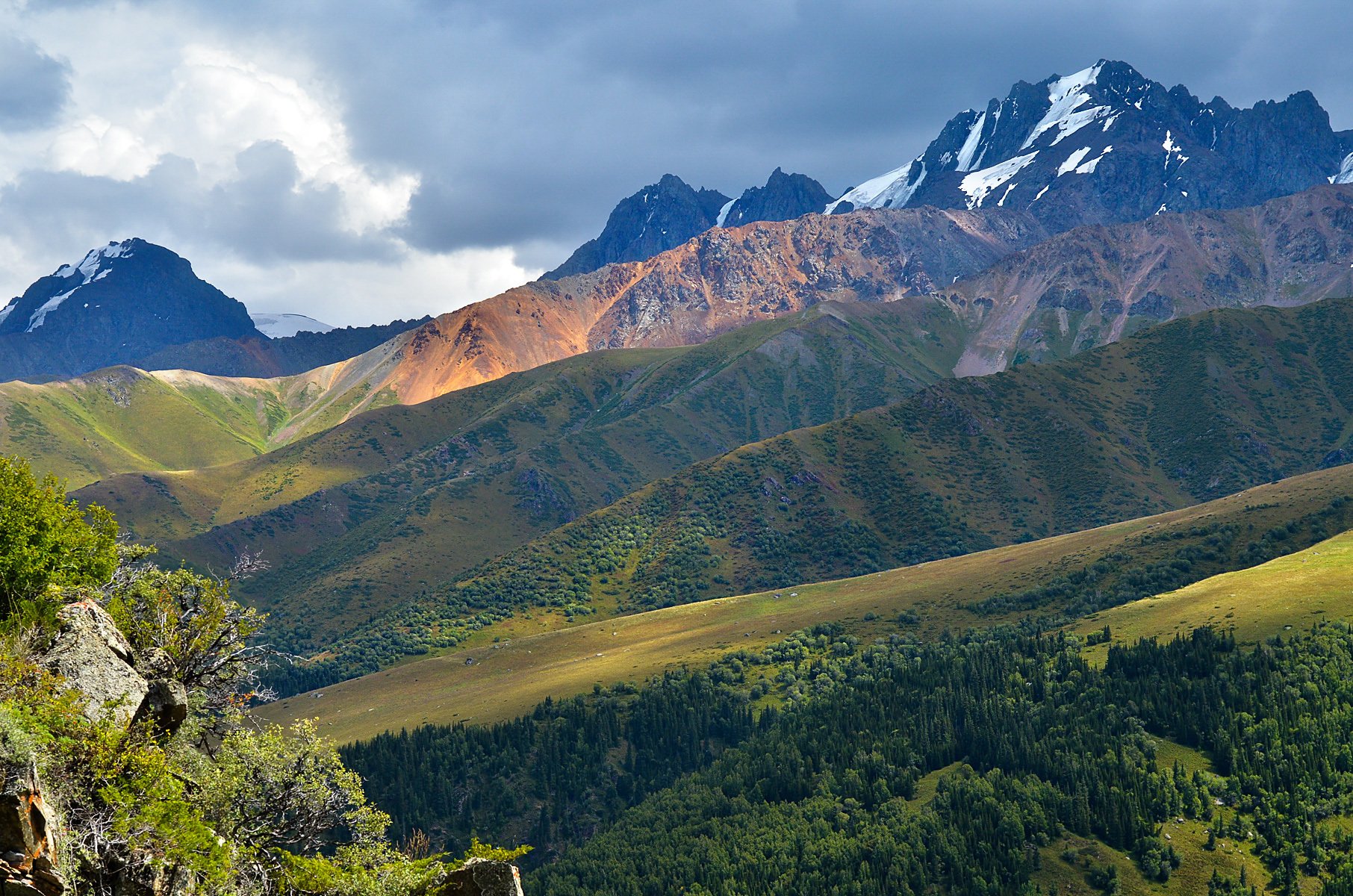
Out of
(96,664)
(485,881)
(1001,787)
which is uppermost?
(96,664)

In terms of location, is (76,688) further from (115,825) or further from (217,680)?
Result: (217,680)

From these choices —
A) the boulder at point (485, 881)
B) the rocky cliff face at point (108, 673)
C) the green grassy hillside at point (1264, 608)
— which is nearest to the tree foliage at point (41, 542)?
the rocky cliff face at point (108, 673)

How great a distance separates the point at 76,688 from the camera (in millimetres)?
39281

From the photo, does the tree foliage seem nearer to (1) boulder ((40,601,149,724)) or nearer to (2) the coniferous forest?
(1) boulder ((40,601,149,724))

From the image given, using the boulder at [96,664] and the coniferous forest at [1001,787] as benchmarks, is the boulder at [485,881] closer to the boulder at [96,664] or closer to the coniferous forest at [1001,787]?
the boulder at [96,664]

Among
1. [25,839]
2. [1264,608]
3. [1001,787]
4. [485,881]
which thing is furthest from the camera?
[1264,608]

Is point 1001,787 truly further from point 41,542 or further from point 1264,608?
point 41,542

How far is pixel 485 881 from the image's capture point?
4094 cm

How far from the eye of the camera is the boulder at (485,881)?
134 feet

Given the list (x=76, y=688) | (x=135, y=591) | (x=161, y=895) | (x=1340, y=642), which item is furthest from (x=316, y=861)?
(x=1340, y=642)

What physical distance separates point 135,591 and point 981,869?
119559 mm

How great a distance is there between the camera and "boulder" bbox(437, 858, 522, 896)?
40.7m

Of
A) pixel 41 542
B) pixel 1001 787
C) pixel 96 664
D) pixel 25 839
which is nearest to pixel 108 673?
pixel 96 664

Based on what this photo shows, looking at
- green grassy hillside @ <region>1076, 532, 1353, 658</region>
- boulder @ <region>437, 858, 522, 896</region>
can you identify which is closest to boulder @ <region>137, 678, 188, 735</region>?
boulder @ <region>437, 858, 522, 896</region>
